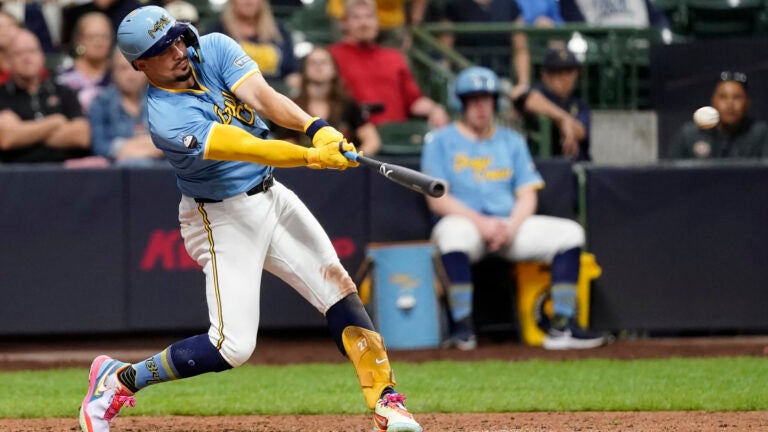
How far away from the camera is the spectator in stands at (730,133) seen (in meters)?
9.65

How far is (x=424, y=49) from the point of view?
451 inches

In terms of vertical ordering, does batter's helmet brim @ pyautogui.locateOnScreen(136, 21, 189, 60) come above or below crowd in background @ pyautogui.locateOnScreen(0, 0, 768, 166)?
above

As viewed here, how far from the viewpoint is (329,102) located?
31.3 ft

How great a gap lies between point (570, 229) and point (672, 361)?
48.4 inches

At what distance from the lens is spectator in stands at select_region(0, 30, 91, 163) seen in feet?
31.0

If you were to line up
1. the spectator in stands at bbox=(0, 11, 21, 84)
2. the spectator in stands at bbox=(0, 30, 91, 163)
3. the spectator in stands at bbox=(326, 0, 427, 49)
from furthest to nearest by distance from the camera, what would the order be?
the spectator in stands at bbox=(326, 0, 427, 49) < the spectator in stands at bbox=(0, 11, 21, 84) < the spectator in stands at bbox=(0, 30, 91, 163)

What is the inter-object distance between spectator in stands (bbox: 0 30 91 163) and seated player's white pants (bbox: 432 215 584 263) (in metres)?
2.87

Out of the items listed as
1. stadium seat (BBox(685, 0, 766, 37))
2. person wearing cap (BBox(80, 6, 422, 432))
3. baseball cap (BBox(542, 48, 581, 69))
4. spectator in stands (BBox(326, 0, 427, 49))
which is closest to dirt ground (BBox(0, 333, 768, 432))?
person wearing cap (BBox(80, 6, 422, 432))

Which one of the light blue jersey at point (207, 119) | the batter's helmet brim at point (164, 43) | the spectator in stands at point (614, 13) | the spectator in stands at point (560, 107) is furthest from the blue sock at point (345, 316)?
the spectator in stands at point (614, 13)

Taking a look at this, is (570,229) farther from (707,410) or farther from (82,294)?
(82,294)

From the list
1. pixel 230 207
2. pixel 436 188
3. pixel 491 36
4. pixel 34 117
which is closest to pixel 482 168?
pixel 491 36

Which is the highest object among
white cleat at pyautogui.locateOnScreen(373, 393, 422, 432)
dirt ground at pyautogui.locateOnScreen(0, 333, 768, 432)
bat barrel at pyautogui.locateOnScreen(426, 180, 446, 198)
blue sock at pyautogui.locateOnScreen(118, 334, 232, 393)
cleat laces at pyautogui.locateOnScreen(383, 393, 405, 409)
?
bat barrel at pyautogui.locateOnScreen(426, 180, 446, 198)

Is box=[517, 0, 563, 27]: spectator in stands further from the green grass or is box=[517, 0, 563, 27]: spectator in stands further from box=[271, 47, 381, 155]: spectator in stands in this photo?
the green grass

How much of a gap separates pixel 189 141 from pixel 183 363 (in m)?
1.05
